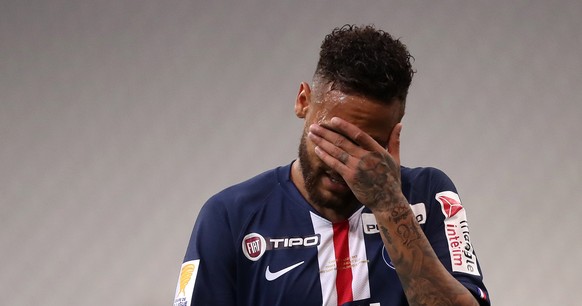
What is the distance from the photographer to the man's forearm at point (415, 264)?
51.8 inches

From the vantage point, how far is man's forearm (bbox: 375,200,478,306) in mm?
1316

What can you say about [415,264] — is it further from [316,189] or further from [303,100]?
[303,100]

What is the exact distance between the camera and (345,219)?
1499mm

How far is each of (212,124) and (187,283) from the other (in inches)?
64.4

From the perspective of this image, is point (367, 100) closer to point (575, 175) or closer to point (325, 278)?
point (325, 278)

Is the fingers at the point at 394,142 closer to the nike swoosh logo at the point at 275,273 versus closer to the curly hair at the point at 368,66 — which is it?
the curly hair at the point at 368,66

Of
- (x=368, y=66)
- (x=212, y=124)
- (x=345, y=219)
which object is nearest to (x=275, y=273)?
(x=345, y=219)

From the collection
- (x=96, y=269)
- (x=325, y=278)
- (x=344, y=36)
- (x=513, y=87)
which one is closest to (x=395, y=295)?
(x=325, y=278)

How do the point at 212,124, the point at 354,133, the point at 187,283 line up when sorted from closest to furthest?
the point at 354,133
the point at 187,283
the point at 212,124

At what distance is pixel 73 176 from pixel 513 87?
1.75 metres

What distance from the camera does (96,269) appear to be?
9.48ft

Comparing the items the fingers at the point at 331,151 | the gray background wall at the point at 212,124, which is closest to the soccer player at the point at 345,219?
the fingers at the point at 331,151

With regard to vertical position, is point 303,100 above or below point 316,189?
above

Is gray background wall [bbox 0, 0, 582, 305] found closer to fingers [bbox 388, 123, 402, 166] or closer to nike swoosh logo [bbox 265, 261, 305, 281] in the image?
nike swoosh logo [bbox 265, 261, 305, 281]
